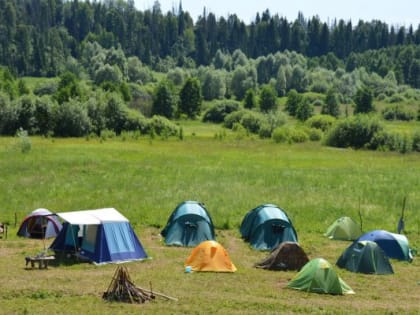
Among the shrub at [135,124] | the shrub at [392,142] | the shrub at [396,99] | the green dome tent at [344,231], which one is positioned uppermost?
the shrub at [396,99]

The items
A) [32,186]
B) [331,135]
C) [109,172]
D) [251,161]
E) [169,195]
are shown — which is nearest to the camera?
[169,195]

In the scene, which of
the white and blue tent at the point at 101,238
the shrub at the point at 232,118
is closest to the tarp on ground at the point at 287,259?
the white and blue tent at the point at 101,238

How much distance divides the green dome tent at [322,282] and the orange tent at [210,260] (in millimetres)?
3566

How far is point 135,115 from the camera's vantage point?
9656 centimetres

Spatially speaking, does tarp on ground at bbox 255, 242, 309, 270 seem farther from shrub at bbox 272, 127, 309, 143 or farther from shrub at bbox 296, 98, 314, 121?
shrub at bbox 296, 98, 314, 121

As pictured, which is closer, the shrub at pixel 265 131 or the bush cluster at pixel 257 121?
the shrub at pixel 265 131

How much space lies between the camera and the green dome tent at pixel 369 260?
24.9 metres

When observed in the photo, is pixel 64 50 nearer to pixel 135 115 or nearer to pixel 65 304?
pixel 135 115

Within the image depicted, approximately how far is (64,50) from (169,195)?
546 ft

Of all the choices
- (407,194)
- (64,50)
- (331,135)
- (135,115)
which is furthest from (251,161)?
(64,50)

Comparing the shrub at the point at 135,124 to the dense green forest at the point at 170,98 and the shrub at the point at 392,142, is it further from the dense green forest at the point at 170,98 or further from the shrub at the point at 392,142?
the shrub at the point at 392,142

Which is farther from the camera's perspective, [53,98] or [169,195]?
[53,98]

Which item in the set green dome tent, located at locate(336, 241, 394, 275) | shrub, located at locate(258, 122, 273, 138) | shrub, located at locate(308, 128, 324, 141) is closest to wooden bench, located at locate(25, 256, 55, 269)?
green dome tent, located at locate(336, 241, 394, 275)

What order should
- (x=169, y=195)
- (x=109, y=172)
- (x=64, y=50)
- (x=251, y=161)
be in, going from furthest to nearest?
(x=64, y=50)
(x=251, y=161)
(x=109, y=172)
(x=169, y=195)
